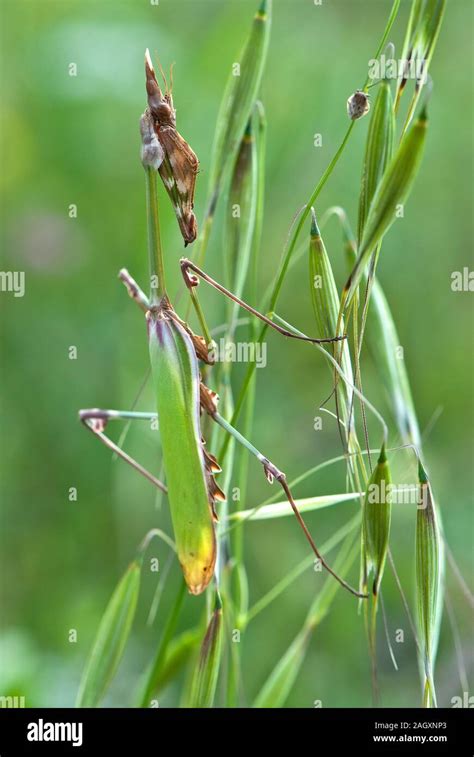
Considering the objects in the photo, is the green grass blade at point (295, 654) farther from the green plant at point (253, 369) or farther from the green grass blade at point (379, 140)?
the green grass blade at point (379, 140)

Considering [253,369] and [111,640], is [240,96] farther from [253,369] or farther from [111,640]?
[111,640]

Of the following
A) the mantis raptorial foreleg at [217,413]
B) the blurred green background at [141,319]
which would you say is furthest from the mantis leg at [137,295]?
the blurred green background at [141,319]

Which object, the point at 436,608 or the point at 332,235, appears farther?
the point at 332,235

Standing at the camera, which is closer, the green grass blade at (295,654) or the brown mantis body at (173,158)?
the brown mantis body at (173,158)

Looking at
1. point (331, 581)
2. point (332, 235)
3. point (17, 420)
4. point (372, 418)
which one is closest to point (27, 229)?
point (17, 420)

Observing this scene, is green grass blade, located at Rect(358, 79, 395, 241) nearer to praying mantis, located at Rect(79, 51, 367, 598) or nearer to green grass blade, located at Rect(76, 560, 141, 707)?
praying mantis, located at Rect(79, 51, 367, 598)

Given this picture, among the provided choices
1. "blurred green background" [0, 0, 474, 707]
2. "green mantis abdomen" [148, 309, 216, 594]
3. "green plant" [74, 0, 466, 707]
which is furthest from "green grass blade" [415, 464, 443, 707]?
"blurred green background" [0, 0, 474, 707]
